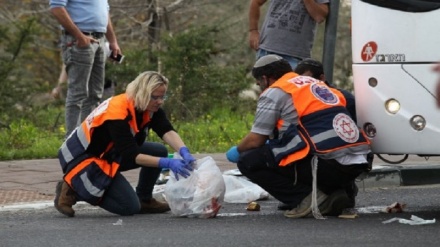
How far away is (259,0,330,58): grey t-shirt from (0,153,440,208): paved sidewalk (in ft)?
4.03

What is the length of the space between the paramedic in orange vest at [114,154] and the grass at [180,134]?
3284 millimetres

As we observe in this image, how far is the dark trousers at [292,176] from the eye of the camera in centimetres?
830

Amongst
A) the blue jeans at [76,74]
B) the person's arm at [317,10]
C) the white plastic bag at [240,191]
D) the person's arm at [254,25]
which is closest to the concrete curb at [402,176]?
the white plastic bag at [240,191]

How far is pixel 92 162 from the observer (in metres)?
8.72

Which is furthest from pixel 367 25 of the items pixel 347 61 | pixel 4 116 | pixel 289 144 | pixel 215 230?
pixel 347 61

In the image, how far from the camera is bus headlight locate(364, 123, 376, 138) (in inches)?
333

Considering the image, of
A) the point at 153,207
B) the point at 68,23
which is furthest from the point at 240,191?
the point at 68,23

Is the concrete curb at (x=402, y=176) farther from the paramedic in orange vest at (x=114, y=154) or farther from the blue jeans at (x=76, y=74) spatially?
the blue jeans at (x=76, y=74)

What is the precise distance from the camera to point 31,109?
15555 millimetres

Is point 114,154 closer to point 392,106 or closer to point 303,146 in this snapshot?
point 303,146

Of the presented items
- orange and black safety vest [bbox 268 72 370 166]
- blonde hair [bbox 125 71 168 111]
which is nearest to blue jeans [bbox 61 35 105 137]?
blonde hair [bbox 125 71 168 111]

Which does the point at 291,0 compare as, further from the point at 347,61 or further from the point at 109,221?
the point at 347,61

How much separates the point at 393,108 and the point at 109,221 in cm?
209

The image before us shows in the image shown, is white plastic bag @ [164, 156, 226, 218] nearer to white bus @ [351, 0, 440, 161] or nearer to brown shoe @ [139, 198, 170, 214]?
brown shoe @ [139, 198, 170, 214]
